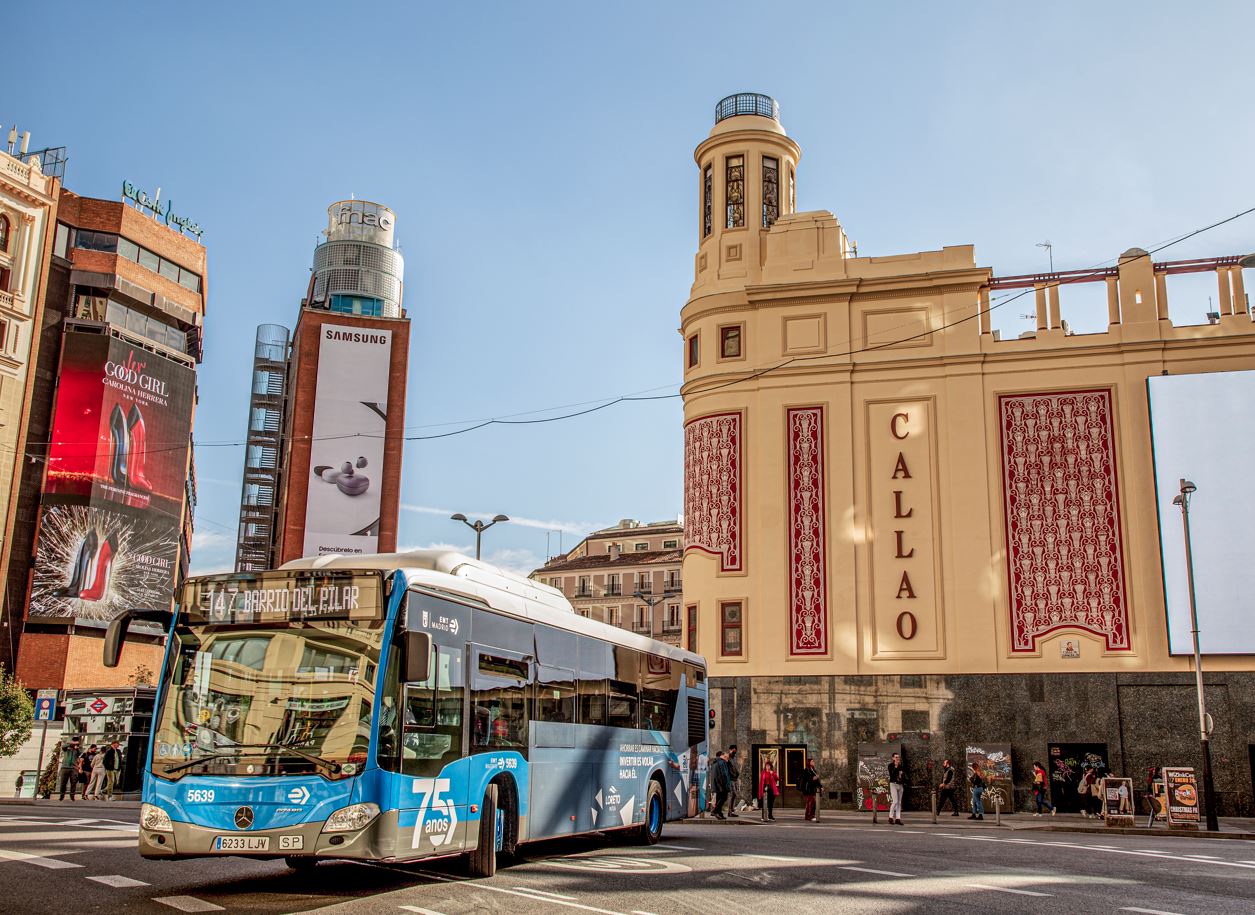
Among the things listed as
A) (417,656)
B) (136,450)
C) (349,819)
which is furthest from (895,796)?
(136,450)

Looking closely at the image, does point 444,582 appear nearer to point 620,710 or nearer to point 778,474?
point 620,710

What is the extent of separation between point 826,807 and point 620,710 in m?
20.4

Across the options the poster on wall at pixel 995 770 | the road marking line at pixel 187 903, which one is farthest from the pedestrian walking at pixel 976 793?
the road marking line at pixel 187 903

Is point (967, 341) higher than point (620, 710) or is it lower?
higher

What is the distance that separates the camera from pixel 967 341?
3747 centimetres

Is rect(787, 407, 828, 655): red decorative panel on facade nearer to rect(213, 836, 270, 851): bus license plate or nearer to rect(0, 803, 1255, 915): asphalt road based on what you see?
rect(0, 803, 1255, 915): asphalt road

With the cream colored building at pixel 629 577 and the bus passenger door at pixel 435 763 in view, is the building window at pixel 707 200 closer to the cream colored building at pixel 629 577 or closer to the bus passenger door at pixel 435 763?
the bus passenger door at pixel 435 763

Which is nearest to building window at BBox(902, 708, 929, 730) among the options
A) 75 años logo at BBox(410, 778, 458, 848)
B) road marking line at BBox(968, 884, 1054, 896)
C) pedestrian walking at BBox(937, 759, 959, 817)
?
pedestrian walking at BBox(937, 759, 959, 817)

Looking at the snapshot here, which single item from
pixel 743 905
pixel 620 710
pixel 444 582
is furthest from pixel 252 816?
pixel 620 710

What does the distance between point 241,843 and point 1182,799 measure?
24124 mm

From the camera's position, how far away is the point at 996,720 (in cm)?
3494

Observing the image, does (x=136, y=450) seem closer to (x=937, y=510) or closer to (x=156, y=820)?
(x=937, y=510)

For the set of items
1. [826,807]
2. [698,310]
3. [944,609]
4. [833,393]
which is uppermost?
[698,310]

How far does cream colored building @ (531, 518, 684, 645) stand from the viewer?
8588 cm
